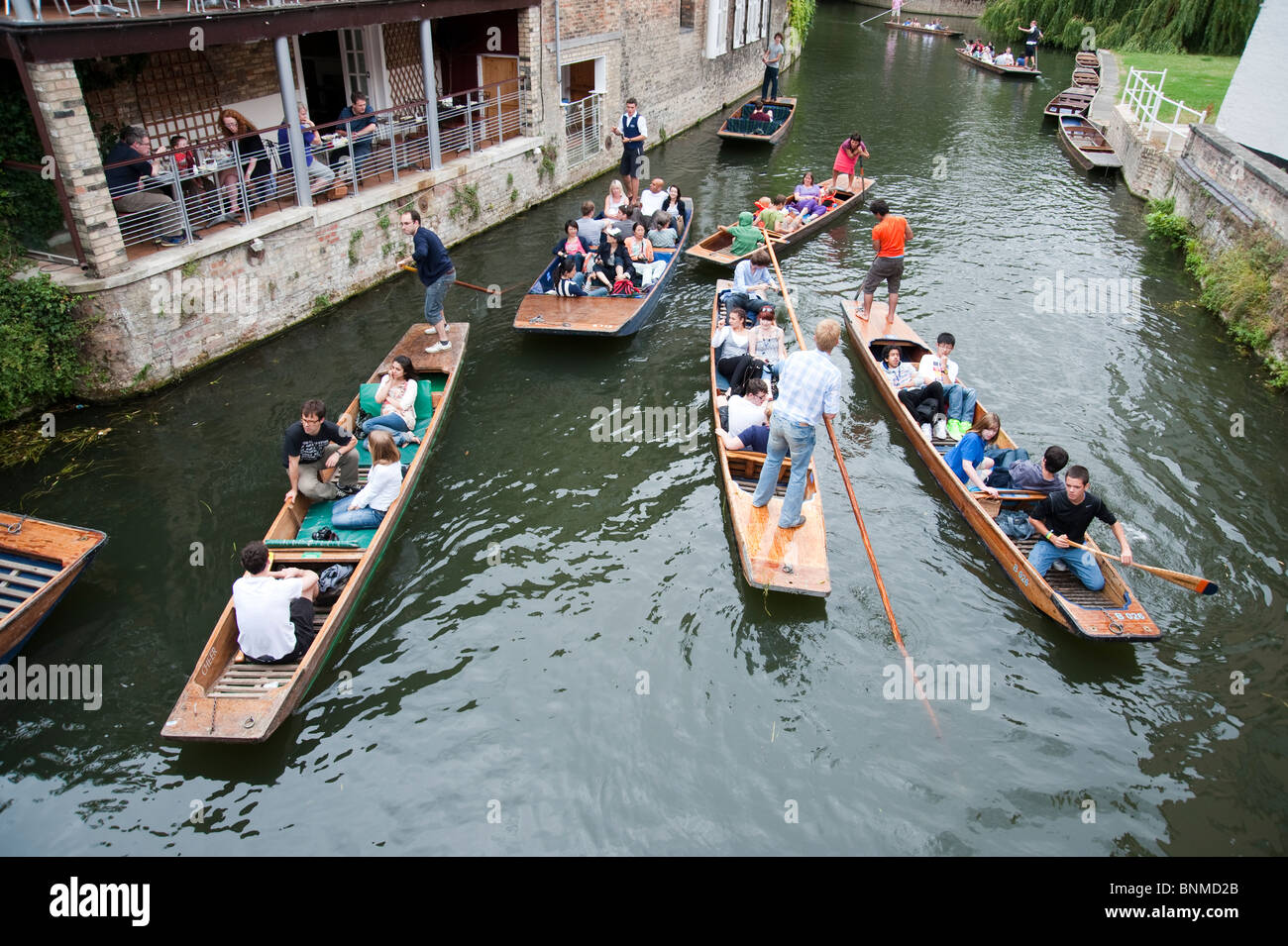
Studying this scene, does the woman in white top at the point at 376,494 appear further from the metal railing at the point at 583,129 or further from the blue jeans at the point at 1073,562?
the metal railing at the point at 583,129

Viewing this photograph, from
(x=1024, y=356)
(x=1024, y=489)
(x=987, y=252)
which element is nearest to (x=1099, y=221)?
(x=987, y=252)

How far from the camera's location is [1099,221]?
58.5 feet

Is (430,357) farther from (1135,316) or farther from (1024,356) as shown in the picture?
(1135,316)

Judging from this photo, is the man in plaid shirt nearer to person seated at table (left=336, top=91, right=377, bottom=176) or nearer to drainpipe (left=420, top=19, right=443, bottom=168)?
person seated at table (left=336, top=91, right=377, bottom=176)

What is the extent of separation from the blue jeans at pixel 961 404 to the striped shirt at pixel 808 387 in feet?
11.1

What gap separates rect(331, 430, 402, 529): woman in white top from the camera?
7.75 m

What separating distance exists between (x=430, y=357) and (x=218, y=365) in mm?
2885

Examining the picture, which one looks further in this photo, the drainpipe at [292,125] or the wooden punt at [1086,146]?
the wooden punt at [1086,146]

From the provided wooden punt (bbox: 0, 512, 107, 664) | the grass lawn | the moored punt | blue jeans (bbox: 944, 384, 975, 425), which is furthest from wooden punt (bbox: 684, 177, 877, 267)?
the grass lawn

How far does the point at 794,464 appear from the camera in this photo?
24.6ft

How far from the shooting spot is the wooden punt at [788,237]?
14.2 m

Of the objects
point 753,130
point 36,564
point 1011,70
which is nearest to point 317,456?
point 36,564

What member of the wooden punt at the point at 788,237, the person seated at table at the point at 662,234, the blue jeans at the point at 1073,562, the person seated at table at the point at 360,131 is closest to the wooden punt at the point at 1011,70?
the wooden punt at the point at 788,237

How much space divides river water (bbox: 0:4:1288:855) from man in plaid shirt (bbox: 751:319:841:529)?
980 mm
